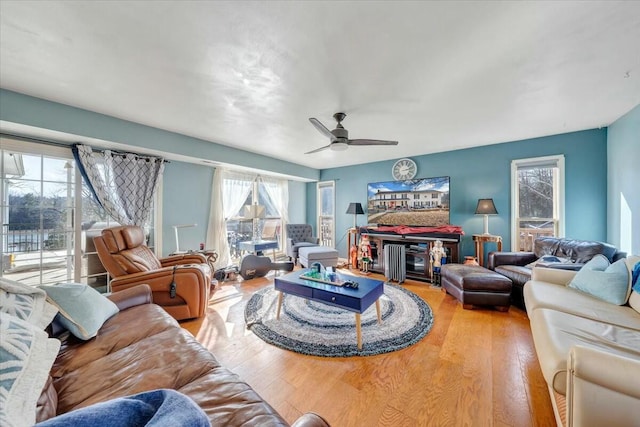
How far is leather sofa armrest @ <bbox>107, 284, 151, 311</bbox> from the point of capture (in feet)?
6.04

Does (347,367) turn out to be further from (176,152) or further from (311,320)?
(176,152)

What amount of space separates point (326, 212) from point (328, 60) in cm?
445

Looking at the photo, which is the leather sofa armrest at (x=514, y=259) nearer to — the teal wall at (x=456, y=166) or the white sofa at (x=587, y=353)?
the teal wall at (x=456, y=166)

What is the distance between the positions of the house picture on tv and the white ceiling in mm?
1610

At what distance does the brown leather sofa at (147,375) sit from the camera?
3.00 ft

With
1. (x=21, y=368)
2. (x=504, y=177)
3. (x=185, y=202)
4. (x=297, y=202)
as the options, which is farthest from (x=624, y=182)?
(x=185, y=202)

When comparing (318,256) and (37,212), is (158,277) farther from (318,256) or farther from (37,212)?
(318,256)

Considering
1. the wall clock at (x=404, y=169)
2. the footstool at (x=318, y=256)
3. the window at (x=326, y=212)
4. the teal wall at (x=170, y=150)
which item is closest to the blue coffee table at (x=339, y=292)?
the footstool at (x=318, y=256)

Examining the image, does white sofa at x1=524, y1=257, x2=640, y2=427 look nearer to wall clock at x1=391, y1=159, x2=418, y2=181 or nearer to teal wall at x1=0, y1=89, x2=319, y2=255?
wall clock at x1=391, y1=159, x2=418, y2=181

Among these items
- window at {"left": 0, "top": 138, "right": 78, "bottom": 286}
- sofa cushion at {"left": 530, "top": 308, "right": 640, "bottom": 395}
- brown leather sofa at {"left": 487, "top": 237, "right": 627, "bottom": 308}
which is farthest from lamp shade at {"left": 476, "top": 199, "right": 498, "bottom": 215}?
window at {"left": 0, "top": 138, "right": 78, "bottom": 286}

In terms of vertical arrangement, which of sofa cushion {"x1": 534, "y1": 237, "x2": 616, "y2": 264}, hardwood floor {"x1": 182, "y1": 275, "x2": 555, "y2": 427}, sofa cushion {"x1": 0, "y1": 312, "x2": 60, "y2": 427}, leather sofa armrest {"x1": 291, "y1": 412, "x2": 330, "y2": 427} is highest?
sofa cushion {"x1": 534, "y1": 237, "x2": 616, "y2": 264}

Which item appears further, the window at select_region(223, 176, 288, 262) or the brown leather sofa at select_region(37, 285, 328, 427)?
the window at select_region(223, 176, 288, 262)

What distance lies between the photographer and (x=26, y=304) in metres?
1.18

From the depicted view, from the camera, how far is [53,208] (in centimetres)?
278
